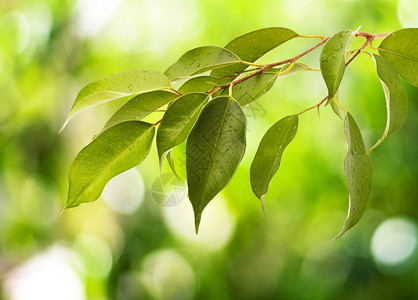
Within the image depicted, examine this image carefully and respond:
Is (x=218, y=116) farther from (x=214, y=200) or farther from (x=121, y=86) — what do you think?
(x=214, y=200)

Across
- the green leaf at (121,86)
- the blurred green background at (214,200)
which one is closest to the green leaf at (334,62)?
the green leaf at (121,86)

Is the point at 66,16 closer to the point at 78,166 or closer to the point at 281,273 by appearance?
the point at 281,273

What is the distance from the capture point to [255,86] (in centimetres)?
37

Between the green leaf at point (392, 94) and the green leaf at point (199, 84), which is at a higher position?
the green leaf at point (199, 84)

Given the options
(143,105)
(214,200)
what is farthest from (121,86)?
(214,200)

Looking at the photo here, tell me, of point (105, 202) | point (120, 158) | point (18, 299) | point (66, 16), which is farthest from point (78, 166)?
point (66, 16)

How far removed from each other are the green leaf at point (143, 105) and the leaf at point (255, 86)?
4 cm

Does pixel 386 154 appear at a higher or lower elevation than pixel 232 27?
lower

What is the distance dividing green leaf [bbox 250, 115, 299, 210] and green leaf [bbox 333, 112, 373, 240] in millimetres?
47

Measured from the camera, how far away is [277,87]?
2008 mm

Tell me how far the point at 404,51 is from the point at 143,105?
19 centimetres

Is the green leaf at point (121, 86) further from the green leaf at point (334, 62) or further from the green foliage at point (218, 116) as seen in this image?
the green leaf at point (334, 62)

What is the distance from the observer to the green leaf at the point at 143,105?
0.38 m

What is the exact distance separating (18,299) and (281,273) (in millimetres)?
983
